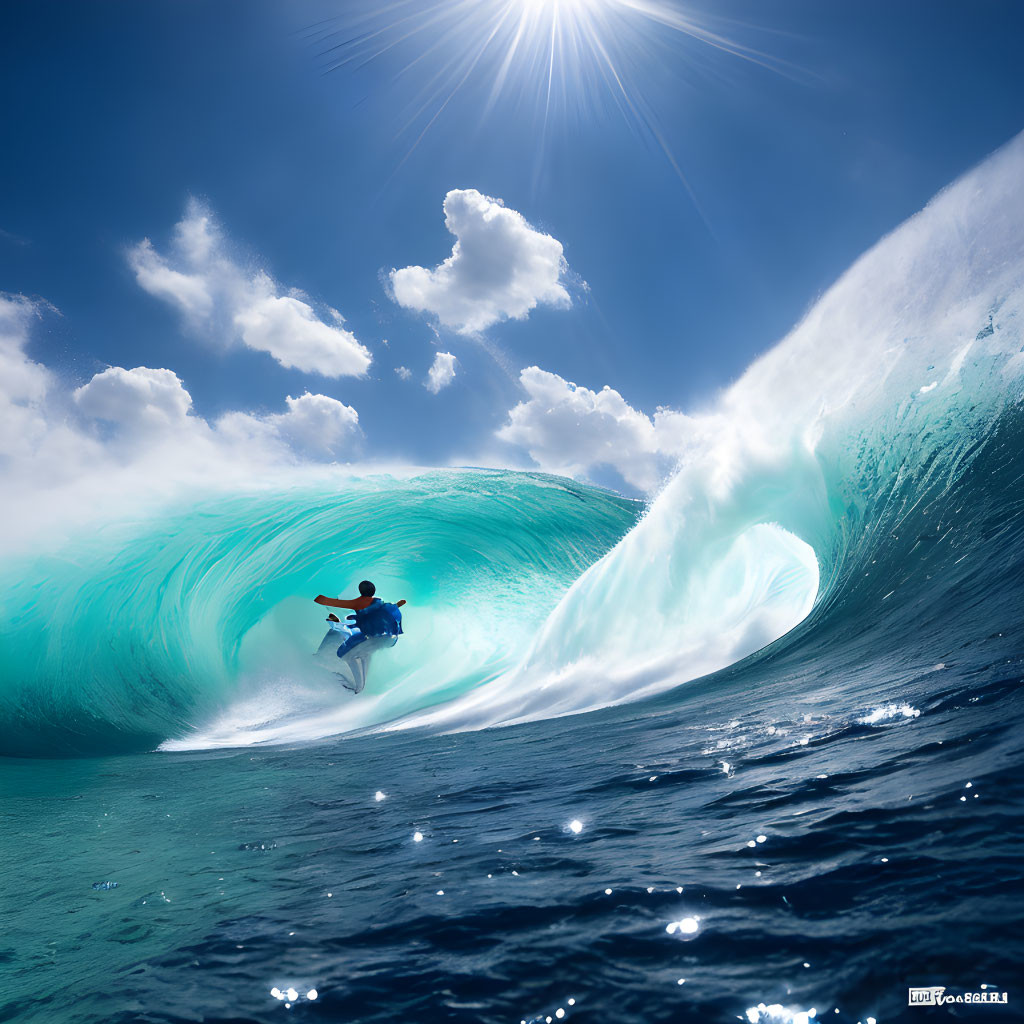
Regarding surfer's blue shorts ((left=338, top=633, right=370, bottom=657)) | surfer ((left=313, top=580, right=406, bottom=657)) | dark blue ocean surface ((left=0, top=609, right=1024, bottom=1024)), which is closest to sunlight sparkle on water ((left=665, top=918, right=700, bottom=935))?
dark blue ocean surface ((left=0, top=609, right=1024, bottom=1024))

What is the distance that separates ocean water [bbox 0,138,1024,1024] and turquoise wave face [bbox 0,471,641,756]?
0.12 metres

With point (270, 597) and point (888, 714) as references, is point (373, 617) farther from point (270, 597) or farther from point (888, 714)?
point (888, 714)

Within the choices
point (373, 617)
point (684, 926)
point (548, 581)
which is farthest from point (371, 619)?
point (684, 926)

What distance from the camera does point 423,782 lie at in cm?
363

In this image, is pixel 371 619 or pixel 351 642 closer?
pixel 371 619

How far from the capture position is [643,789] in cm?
251

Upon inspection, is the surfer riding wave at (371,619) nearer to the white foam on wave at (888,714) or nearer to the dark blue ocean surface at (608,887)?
the dark blue ocean surface at (608,887)

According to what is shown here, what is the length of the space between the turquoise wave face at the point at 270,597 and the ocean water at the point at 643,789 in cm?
12

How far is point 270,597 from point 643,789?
46.2 ft

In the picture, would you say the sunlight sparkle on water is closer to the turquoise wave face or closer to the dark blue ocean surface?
the dark blue ocean surface

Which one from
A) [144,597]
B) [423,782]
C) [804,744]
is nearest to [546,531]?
[144,597]

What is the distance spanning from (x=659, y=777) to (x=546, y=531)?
12.3 m

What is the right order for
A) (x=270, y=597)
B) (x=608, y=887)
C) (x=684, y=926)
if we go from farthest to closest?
(x=270, y=597) < (x=608, y=887) < (x=684, y=926)

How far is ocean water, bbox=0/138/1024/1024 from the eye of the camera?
4.07 ft
